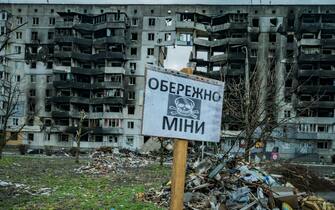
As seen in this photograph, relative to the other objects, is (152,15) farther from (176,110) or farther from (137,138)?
(176,110)

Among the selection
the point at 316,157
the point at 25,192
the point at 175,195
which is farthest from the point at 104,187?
the point at 316,157

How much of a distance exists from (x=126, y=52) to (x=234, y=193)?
217 feet

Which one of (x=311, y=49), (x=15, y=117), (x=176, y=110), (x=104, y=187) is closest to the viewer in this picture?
(x=176, y=110)

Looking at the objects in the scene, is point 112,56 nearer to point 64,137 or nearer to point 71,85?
point 71,85

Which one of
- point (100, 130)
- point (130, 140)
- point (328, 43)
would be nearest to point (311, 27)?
point (328, 43)

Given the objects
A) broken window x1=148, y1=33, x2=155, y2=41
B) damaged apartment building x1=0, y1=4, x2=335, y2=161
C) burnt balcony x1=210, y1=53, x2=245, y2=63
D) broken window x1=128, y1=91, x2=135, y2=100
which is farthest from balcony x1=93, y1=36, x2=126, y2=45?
burnt balcony x1=210, y1=53, x2=245, y2=63

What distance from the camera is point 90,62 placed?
76.8 meters

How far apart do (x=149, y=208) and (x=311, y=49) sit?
64242mm

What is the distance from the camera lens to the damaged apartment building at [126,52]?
234ft

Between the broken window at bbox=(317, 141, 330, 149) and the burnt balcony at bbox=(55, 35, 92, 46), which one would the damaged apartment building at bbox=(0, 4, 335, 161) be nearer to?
the burnt balcony at bbox=(55, 35, 92, 46)

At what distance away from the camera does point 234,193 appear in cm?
1172

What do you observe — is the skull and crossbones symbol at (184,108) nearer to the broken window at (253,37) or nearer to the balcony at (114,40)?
the balcony at (114,40)

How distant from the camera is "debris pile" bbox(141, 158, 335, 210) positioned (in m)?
11.5

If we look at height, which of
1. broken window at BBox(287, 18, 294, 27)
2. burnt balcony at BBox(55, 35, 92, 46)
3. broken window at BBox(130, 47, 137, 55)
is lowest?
broken window at BBox(130, 47, 137, 55)
